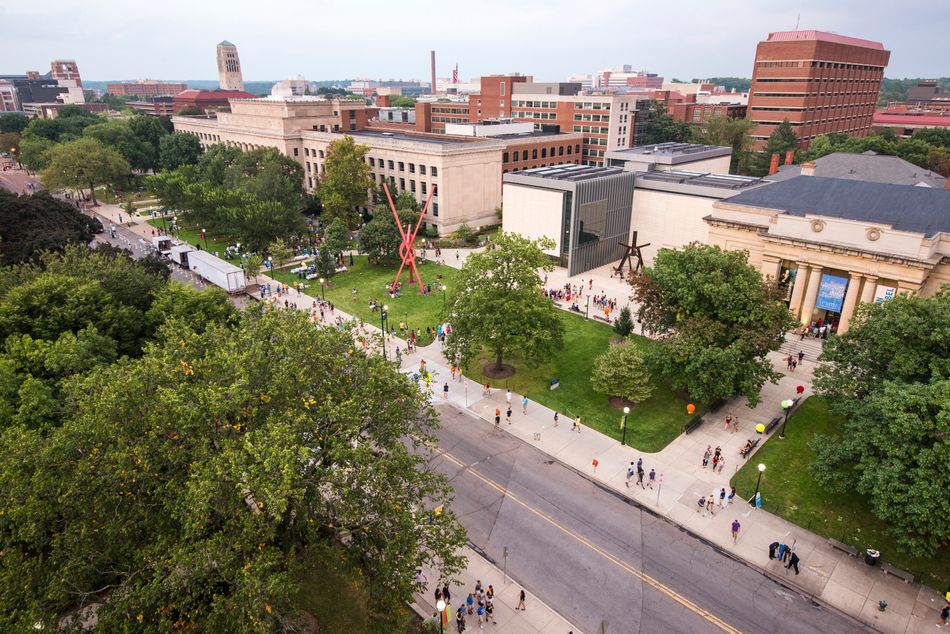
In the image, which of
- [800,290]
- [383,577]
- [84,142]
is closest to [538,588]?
[383,577]

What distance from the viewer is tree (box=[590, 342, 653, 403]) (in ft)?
116

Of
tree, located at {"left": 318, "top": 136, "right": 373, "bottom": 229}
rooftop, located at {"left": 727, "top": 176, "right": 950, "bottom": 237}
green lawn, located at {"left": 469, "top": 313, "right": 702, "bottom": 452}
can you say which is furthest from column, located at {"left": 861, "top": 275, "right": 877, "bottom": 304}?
tree, located at {"left": 318, "top": 136, "right": 373, "bottom": 229}

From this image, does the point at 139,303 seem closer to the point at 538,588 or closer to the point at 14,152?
the point at 538,588

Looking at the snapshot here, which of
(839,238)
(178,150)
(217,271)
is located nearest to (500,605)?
(839,238)

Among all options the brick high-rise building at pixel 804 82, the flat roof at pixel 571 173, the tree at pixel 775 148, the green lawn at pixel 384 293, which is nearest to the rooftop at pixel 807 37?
the brick high-rise building at pixel 804 82

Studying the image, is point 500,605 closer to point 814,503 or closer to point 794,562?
point 794,562

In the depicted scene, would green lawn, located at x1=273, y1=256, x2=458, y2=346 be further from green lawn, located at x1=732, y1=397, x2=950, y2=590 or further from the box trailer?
green lawn, located at x1=732, y1=397, x2=950, y2=590

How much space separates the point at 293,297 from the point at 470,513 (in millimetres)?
37100

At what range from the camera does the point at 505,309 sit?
3734cm

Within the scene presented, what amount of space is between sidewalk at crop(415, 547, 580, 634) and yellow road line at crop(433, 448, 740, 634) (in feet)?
13.2

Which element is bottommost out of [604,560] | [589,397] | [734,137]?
[604,560]

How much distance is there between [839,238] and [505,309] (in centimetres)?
2893

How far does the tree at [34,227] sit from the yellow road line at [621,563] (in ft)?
135

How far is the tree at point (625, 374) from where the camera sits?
35469mm
